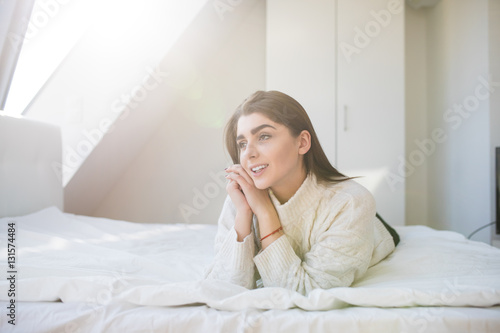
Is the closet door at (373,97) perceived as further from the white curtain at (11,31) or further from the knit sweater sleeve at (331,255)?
the white curtain at (11,31)

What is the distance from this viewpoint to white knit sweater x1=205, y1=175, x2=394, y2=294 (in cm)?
82

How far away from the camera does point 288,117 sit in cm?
95

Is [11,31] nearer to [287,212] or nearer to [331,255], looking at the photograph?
[287,212]

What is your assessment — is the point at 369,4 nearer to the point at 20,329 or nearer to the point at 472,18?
the point at 472,18

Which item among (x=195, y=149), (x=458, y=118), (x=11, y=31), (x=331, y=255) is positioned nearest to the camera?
(x=331, y=255)

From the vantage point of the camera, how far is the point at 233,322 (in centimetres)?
67

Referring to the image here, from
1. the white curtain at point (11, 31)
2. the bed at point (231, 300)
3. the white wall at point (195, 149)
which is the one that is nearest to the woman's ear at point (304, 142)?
the bed at point (231, 300)

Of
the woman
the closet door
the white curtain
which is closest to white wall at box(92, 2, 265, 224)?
the closet door

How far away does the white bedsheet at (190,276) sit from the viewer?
705 millimetres

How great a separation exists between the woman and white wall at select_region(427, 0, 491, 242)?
172 centimetres

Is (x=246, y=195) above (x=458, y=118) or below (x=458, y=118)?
below

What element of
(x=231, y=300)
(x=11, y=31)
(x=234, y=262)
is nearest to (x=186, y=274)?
(x=234, y=262)

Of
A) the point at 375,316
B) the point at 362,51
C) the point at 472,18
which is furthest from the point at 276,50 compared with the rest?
the point at 375,316

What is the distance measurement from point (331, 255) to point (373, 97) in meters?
1.98
